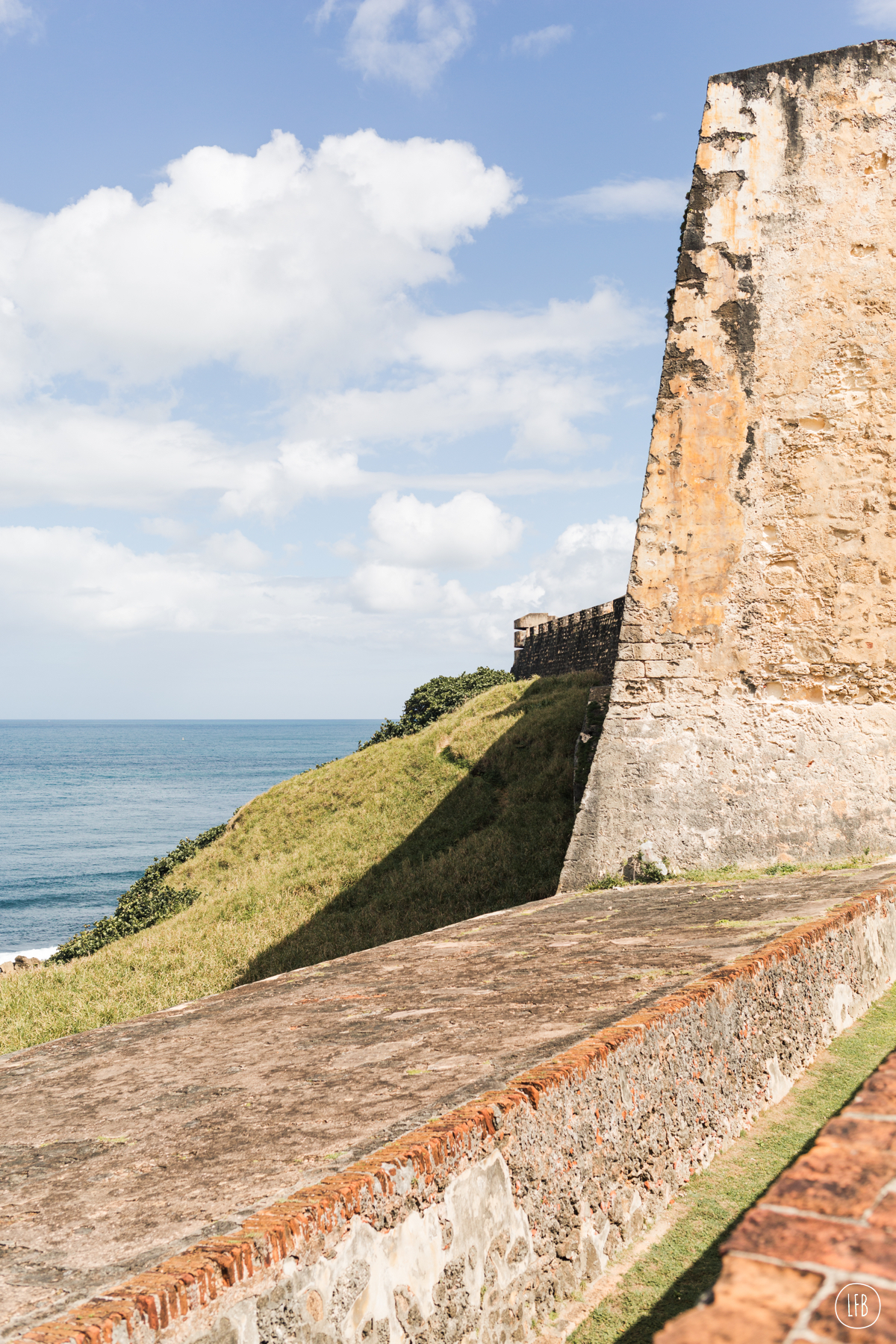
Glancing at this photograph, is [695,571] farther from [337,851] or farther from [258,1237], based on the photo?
[337,851]

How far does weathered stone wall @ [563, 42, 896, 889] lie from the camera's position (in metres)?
7.80

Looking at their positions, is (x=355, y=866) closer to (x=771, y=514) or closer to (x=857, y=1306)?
(x=771, y=514)

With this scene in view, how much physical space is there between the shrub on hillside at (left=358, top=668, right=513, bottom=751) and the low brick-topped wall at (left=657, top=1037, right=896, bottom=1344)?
2494 centimetres

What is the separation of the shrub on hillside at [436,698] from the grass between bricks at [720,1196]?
74.7ft

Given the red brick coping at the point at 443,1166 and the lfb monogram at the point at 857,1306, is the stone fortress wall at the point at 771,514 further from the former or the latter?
the lfb monogram at the point at 857,1306

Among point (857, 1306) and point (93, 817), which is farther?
point (93, 817)

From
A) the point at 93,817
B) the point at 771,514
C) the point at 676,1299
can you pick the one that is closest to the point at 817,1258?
the point at 676,1299

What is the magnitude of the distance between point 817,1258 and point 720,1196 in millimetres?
1774

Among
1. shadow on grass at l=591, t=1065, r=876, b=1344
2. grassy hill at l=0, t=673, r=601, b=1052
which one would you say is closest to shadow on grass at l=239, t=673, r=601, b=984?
grassy hill at l=0, t=673, r=601, b=1052

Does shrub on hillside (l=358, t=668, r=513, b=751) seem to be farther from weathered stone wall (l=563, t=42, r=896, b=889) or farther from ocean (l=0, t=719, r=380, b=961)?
weathered stone wall (l=563, t=42, r=896, b=889)

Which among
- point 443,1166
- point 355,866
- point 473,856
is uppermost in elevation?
point 443,1166

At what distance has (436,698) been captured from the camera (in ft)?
93.9

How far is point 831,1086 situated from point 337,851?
13.5 m

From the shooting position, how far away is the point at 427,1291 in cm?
227
